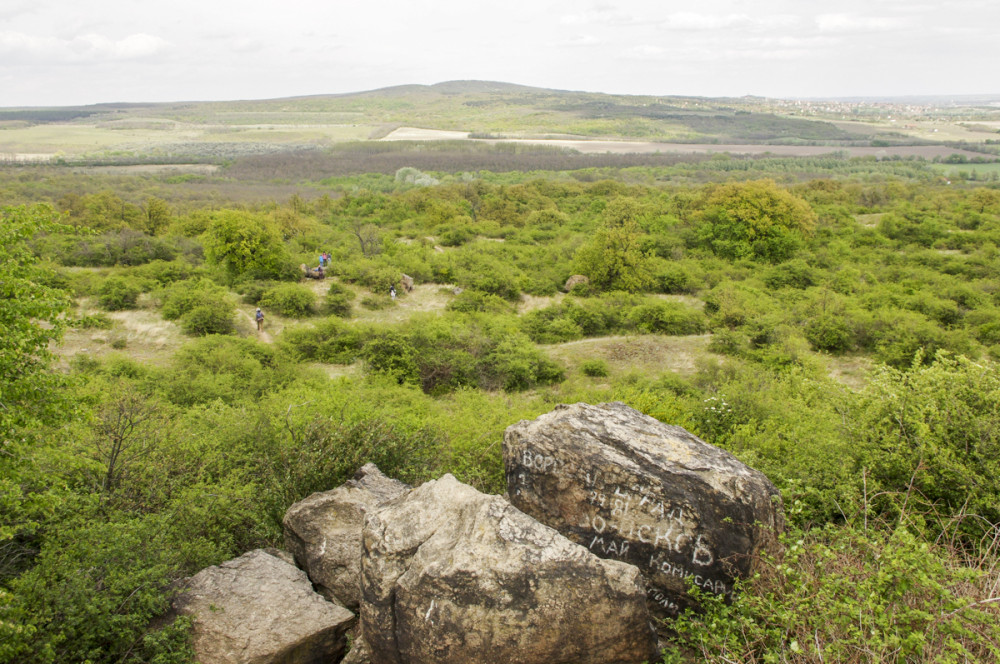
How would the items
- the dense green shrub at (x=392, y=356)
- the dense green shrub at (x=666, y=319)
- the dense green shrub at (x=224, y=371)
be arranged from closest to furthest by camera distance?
the dense green shrub at (x=224, y=371) < the dense green shrub at (x=392, y=356) < the dense green shrub at (x=666, y=319)

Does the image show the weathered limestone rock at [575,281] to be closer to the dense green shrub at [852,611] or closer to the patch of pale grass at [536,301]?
the patch of pale grass at [536,301]

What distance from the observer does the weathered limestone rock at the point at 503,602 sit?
5.50 metres

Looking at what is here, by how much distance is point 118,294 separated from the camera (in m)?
26.2

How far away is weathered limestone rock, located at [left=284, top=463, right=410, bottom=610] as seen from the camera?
7.55m

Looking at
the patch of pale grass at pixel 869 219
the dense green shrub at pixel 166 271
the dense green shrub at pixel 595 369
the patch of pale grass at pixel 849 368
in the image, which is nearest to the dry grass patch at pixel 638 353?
the dense green shrub at pixel 595 369

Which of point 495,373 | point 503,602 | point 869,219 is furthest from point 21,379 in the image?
point 869,219

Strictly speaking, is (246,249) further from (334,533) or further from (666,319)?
(334,533)

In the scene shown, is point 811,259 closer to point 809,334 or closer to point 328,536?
point 809,334

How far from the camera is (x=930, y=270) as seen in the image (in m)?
31.9

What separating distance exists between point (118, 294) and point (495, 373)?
1846cm

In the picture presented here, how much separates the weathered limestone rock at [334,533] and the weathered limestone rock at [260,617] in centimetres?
36

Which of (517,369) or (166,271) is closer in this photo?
(517,369)

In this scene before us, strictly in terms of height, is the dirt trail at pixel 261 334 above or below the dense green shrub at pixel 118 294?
below

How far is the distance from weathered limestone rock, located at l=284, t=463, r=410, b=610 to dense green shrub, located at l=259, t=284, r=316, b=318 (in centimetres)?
1996
